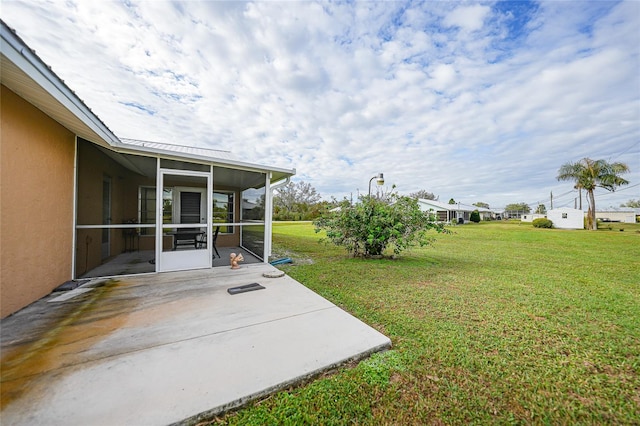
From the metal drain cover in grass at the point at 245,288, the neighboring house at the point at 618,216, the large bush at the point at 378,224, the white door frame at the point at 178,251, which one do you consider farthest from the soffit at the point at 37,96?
the neighboring house at the point at 618,216

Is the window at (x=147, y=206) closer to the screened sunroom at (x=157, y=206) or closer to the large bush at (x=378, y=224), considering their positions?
the screened sunroom at (x=157, y=206)

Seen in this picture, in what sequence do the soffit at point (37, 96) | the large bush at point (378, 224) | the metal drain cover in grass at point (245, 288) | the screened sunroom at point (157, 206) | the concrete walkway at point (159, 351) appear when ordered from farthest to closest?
the large bush at point (378, 224)
the screened sunroom at point (157, 206)
the metal drain cover in grass at point (245, 288)
the soffit at point (37, 96)
the concrete walkway at point (159, 351)

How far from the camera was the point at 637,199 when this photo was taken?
4609cm

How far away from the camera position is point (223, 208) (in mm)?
8445

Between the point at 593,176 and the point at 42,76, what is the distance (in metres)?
35.9

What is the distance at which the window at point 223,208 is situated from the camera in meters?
7.68

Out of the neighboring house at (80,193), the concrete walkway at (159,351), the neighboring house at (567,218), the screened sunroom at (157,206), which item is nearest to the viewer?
the concrete walkway at (159,351)

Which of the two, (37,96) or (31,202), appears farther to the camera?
(31,202)

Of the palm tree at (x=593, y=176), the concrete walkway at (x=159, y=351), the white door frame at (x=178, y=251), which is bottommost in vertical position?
the concrete walkway at (x=159, y=351)

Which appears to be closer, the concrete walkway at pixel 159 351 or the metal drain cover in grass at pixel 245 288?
the concrete walkway at pixel 159 351

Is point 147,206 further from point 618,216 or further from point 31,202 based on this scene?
point 618,216

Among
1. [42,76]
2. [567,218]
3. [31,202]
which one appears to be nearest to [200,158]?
[31,202]

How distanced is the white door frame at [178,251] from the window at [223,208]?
5.06 ft

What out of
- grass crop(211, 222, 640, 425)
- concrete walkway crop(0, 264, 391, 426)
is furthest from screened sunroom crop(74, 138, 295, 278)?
grass crop(211, 222, 640, 425)
